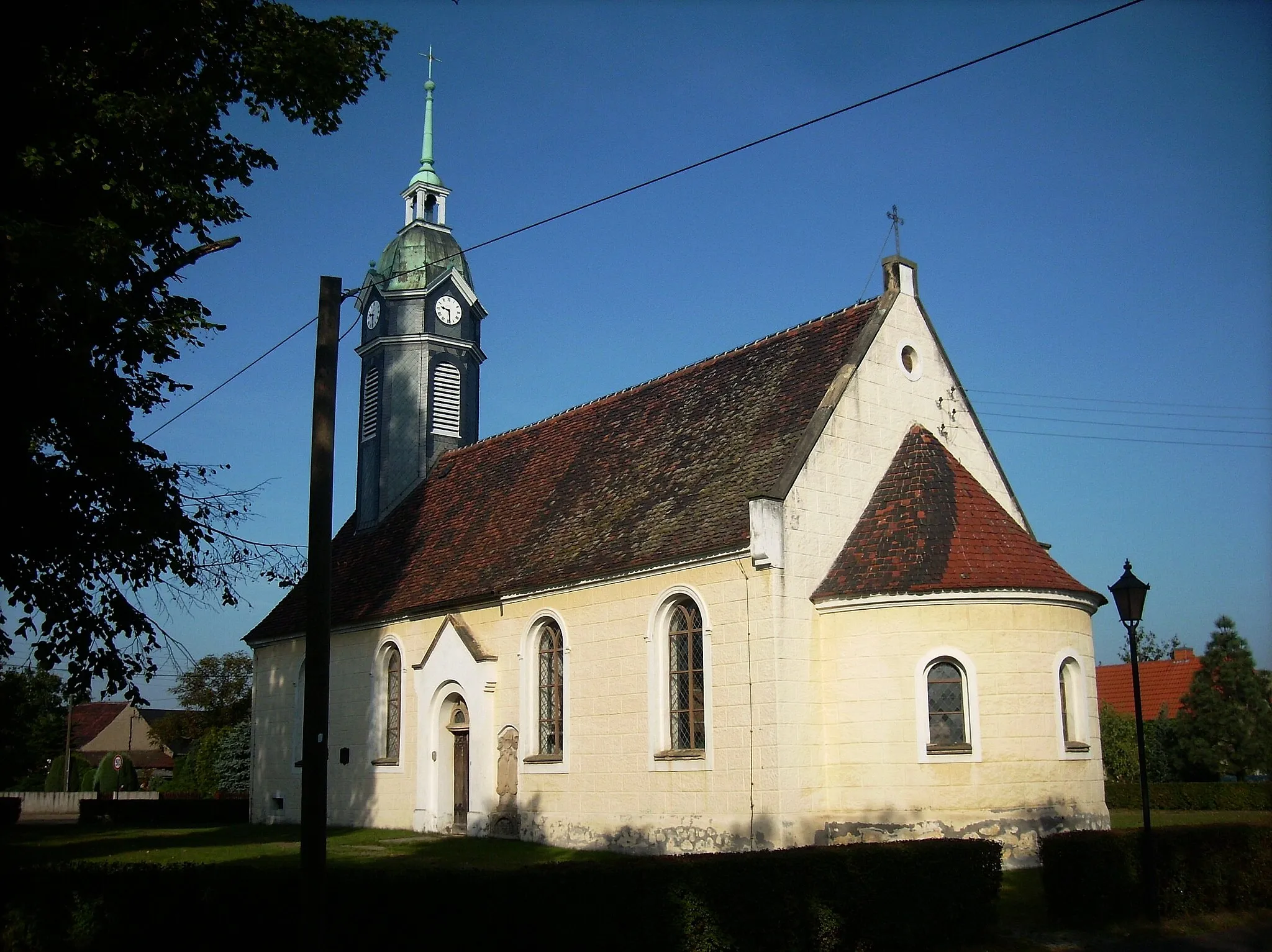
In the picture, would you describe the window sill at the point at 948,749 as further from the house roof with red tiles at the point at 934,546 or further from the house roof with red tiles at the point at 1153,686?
the house roof with red tiles at the point at 1153,686

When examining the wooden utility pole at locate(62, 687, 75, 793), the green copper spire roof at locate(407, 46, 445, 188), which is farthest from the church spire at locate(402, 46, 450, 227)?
the wooden utility pole at locate(62, 687, 75, 793)

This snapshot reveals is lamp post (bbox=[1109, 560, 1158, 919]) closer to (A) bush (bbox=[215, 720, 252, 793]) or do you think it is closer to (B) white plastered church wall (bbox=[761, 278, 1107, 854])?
(B) white plastered church wall (bbox=[761, 278, 1107, 854])

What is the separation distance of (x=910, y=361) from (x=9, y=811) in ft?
111

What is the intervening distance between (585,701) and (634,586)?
2774 mm

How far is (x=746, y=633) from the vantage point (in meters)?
21.1

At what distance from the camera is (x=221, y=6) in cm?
1506

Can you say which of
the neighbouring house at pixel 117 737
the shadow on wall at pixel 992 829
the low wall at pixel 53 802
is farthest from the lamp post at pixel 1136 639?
the neighbouring house at pixel 117 737

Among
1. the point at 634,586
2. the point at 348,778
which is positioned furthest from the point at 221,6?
the point at 348,778

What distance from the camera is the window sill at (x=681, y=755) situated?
21484 millimetres

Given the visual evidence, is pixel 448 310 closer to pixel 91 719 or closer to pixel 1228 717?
pixel 1228 717

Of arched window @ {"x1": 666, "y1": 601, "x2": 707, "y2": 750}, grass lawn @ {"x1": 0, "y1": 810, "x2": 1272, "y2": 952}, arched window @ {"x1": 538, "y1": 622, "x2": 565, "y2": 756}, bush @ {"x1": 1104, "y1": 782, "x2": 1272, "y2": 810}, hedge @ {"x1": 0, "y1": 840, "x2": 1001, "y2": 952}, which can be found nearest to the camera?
hedge @ {"x1": 0, "y1": 840, "x2": 1001, "y2": 952}

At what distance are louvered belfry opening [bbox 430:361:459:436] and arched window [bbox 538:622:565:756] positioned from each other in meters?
12.3

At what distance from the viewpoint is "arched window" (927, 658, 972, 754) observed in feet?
67.9

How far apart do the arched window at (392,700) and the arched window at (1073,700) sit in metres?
16.3
